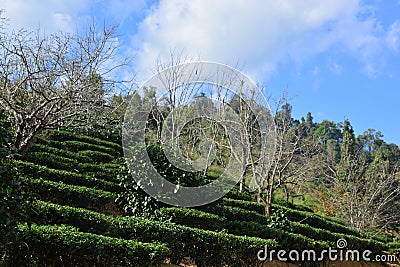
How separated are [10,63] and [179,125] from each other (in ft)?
25.5

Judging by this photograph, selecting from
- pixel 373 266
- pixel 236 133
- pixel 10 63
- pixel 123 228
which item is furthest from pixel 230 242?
pixel 236 133

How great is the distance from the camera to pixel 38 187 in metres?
6.86

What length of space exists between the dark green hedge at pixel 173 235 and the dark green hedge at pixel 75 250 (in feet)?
2.68

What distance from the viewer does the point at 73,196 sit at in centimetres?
718

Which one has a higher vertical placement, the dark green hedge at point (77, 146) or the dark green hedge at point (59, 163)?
the dark green hedge at point (77, 146)

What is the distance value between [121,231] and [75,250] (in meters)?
1.40

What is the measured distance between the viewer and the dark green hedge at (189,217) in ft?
21.6

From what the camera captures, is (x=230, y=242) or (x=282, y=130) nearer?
(x=230, y=242)

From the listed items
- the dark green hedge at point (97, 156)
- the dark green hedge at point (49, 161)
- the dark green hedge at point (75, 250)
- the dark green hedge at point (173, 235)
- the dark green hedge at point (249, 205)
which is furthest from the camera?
the dark green hedge at point (97, 156)

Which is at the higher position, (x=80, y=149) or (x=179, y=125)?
(x=179, y=125)

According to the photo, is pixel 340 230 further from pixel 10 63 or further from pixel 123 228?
pixel 10 63

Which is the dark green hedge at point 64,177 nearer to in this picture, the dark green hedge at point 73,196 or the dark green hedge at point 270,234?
the dark green hedge at point 73,196

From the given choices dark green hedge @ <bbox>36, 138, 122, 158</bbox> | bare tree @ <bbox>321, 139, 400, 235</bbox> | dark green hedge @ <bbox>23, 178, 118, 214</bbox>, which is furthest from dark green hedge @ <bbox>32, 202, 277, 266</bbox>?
bare tree @ <bbox>321, 139, 400, 235</bbox>

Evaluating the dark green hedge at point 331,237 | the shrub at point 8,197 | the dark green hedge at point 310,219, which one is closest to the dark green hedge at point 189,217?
the dark green hedge at point 331,237
